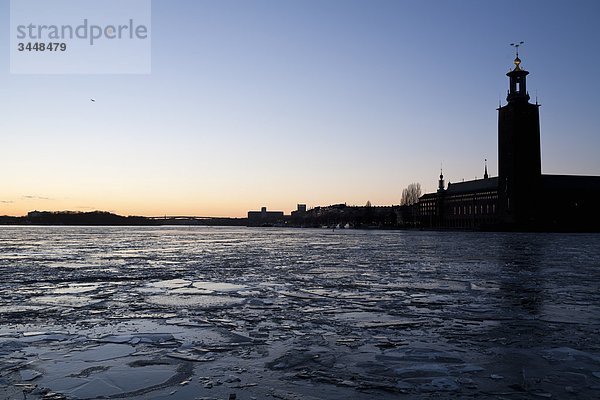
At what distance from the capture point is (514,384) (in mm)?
5344

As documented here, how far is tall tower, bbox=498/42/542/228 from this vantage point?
10169 centimetres

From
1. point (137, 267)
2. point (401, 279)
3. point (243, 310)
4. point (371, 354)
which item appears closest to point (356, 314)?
point (243, 310)

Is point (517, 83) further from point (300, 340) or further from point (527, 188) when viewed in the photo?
point (300, 340)

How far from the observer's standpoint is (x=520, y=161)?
101938mm

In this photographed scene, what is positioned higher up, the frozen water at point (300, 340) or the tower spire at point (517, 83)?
the tower spire at point (517, 83)

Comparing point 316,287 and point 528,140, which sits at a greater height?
point 528,140

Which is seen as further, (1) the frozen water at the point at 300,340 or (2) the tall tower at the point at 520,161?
(2) the tall tower at the point at 520,161

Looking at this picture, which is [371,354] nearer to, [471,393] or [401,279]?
[471,393]

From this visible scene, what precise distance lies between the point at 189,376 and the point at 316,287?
797 cm

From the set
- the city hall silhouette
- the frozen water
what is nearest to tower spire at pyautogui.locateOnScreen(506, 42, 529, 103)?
the city hall silhouette

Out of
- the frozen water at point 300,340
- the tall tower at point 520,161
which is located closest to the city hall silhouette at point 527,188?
the tall tower at point 520,161

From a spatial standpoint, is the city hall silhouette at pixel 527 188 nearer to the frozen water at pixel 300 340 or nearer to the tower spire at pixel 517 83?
the tower spire at pixel 517 83

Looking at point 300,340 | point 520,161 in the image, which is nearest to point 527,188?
point 520,161

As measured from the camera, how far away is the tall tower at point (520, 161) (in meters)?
102
